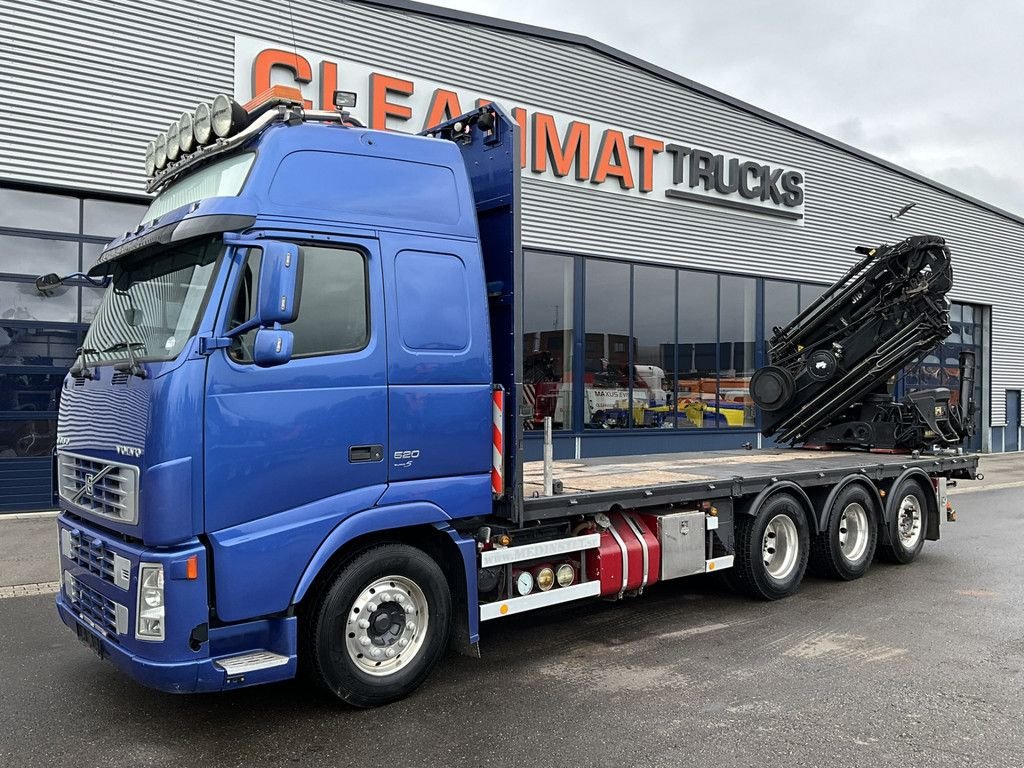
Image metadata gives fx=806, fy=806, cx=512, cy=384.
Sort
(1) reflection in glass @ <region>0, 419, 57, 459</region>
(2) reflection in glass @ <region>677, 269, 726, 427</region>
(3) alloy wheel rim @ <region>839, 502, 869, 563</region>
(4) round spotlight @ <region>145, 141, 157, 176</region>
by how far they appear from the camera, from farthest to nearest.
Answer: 1. (2) reflection in glass @ <region>677, 269, 726, 427</region>
2. (1) reflection in glass @ <region>0, 419, 57, 459</region>
3. (3) alloy wheel rim @ <region>839, 502, 869, 563</region>
4. (4) round spotlight @ <region>145, 141, 157, 176</region>

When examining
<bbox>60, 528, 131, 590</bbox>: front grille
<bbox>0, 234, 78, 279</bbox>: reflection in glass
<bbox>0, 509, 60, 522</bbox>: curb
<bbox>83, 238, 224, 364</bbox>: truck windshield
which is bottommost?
<bbox>0, 509, 60, 522</bbox>: curb

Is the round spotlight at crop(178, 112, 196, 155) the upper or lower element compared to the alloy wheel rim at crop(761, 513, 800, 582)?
upper

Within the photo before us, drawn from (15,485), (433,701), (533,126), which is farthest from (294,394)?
(533,126)

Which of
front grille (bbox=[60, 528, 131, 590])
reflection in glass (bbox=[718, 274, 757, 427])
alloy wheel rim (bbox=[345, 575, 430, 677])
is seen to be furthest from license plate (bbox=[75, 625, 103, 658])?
reflection in glass (bbox=[718, 274, 757, 427])

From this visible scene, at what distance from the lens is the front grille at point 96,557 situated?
160 inches

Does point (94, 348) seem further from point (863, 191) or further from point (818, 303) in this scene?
point (863, 191)

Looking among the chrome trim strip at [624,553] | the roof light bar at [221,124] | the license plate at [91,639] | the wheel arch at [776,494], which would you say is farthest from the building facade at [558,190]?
the chrome trim strip at [624,553]

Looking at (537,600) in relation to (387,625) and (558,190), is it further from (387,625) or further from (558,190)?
(558,190)

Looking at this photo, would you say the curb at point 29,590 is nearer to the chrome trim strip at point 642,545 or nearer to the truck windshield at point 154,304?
the truck windshield at point 154,304

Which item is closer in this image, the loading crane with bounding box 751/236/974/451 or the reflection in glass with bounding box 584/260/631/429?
the loading crane with bounding box 751/236/974/451

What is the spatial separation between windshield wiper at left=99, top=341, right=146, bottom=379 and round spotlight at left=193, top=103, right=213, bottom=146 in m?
1.27

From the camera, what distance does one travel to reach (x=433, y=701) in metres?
4.73

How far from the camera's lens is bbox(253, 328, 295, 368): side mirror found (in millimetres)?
3924

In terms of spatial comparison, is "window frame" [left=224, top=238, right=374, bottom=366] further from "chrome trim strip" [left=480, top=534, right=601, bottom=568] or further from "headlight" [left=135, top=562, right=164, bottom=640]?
"chrome trim strip" [left=480, top=534, right=601, bottom=568]
